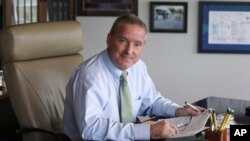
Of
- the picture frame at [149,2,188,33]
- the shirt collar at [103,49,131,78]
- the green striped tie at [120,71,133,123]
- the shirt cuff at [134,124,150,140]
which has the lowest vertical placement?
the shirt cuff at [134,124,150,140]

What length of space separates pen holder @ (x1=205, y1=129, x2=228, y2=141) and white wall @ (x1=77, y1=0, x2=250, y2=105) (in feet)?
6.99

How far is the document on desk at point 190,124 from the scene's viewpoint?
5.88ft

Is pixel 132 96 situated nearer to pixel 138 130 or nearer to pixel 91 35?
pixel 138 130

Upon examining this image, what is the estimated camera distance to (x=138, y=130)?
5.76ft

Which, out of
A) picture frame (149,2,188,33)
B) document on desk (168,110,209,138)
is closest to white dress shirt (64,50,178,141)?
document on desk (168,110,209,138)

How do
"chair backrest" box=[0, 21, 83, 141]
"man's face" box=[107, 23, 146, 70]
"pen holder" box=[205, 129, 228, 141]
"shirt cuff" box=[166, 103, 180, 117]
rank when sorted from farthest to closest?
"chair backrest" box=[0, 21, 83, 141] → "shirt cuff" box=[166, 103, 180, 117] → "man's face" box=[107, 23, 146, 70] → "pen holder" box=[205, 129, 228, 141]

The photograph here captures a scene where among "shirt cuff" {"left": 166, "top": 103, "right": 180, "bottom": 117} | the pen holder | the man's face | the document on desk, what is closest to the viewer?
the pen holder

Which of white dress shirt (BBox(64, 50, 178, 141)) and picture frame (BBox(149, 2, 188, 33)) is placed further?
picture frame (BBox(149, 2, 188, 33))

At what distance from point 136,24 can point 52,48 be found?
74 cm

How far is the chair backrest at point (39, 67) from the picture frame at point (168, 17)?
4.14 feet

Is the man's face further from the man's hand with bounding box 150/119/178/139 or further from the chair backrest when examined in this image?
the chair backrest

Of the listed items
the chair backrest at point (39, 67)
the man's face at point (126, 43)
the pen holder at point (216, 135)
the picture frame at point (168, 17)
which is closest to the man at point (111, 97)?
the man's face at point (126, 43)

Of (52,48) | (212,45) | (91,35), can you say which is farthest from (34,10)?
(212,45)

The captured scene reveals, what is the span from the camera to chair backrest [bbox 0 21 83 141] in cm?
232
